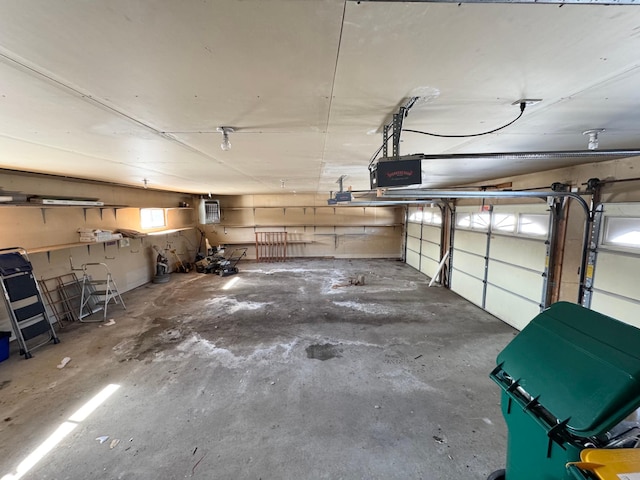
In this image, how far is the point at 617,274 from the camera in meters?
2.85

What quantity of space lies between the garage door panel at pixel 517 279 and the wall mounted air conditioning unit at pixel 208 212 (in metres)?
7.81

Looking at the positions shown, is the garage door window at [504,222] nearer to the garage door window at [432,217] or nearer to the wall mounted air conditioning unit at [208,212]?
the garage door window at [432,217]

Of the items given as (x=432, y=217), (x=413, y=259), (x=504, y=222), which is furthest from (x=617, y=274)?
(x=413, y=259)

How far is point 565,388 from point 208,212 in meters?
9.00

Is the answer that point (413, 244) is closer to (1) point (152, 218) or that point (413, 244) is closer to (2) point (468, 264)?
(2) point (468, 264)

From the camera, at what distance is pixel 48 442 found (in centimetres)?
210

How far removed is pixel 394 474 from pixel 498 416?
123 cm

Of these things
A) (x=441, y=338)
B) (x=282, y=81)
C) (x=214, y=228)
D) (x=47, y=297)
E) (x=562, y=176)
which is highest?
(x=282, y=81)

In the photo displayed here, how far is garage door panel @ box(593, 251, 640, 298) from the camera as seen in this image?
2.70 metres

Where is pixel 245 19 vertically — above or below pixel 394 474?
above

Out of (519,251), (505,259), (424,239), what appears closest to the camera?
(519,251)

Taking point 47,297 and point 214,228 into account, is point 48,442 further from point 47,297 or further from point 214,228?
point 214,228

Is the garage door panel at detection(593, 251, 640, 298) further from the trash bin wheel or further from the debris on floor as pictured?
the debris on floor

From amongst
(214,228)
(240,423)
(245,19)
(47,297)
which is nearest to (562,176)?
(245,19)
